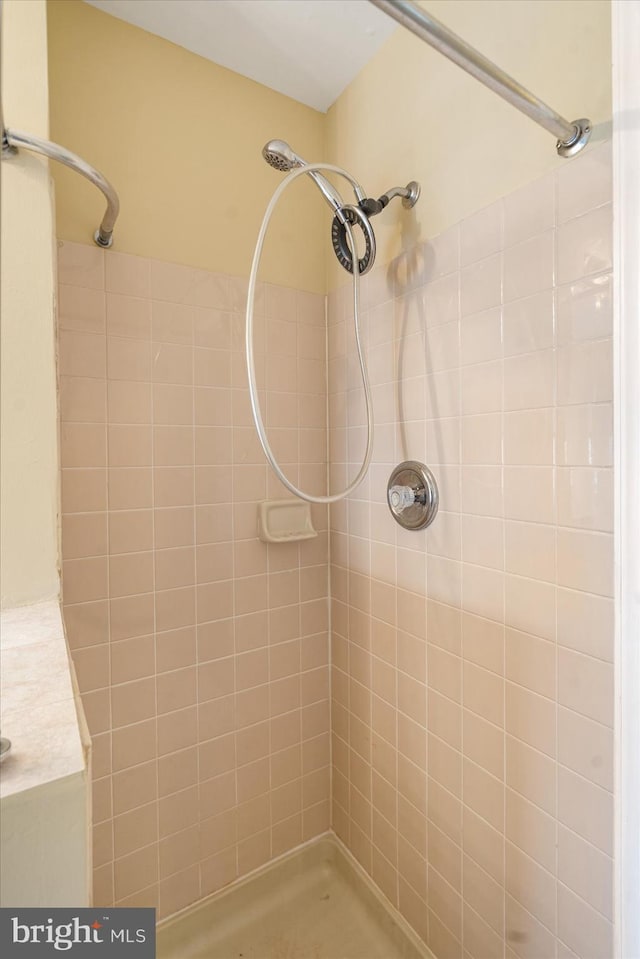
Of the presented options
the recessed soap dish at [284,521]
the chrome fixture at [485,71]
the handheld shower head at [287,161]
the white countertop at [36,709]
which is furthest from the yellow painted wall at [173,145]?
the white countertop at [36,709]

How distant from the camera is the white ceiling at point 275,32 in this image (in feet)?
3.69

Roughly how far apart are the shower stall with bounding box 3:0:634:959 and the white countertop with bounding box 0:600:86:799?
0.46m

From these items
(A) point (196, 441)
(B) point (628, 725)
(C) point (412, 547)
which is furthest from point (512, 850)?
(A) point (196, 441)

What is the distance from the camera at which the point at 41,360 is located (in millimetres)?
884

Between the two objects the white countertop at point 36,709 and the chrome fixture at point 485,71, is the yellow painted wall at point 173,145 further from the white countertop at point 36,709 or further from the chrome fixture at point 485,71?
the white countertop at point 36,709

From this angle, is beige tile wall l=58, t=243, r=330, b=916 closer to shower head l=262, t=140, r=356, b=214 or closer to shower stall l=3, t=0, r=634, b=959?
shower stall l=3, t=0, r=634, b=959

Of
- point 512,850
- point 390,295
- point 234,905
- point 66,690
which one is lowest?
point 234,905

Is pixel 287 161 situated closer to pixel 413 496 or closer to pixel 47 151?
pixel 47 151

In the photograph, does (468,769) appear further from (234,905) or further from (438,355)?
(438,355)

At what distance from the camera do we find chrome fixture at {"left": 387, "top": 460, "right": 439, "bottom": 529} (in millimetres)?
1108

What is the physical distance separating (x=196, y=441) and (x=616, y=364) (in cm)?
96

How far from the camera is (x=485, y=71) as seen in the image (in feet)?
2.18

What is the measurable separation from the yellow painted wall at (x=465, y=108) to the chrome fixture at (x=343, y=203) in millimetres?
62

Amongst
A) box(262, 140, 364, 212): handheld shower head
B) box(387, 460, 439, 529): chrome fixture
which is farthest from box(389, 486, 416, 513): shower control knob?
box(262, 140, 364, 212): handheld shower head
